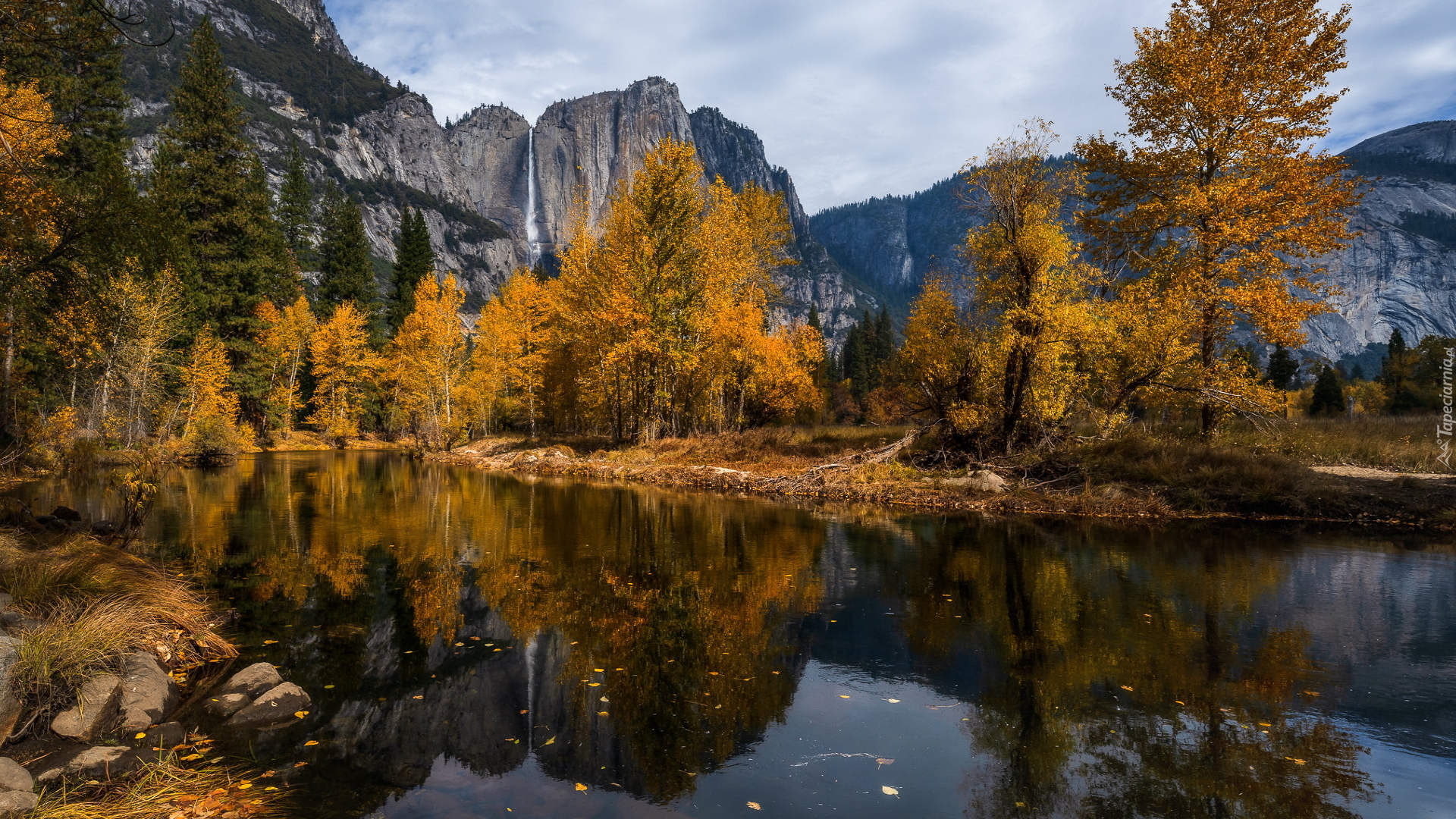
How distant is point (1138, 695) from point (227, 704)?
858 cm

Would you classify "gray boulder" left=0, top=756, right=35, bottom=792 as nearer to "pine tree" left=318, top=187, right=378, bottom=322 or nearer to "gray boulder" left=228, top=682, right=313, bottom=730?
"gray boulder" left=228, top=682, right=313, bottom=730

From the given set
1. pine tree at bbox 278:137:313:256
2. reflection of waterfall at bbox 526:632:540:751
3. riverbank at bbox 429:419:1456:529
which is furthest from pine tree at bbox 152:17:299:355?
reflection of waterfall at bbox 526:632:540:751

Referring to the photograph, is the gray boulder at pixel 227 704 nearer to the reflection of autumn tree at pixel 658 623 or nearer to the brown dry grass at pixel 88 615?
the brown dry grass at pixel 88 615

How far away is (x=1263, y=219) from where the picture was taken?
17375 millimetres

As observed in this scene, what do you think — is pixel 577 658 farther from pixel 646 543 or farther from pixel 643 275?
pixel 643 275

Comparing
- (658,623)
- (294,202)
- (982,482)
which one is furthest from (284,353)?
(658,623)

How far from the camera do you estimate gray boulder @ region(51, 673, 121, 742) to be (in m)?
5.12

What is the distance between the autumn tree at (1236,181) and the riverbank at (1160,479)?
1.97m

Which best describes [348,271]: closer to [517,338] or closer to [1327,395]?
[517,338]

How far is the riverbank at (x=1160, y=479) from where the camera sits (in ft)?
52.7

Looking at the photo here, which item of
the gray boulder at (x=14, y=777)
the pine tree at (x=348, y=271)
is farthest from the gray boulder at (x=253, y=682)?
the pine tree at (x=348, y=271)

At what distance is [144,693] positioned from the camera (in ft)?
18.8

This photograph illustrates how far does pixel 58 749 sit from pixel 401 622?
3624 millimetres

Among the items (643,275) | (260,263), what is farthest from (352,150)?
(643,275)
